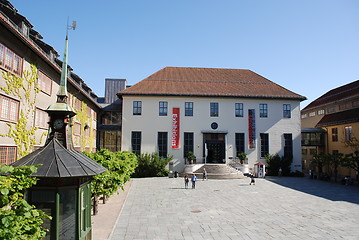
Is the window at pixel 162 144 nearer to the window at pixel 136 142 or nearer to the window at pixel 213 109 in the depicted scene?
the window at pixel 136 142

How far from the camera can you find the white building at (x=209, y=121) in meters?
34.3

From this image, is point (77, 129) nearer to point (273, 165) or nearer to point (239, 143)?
point (239, 143)

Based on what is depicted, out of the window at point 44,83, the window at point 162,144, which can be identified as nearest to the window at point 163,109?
the window at point 162,144

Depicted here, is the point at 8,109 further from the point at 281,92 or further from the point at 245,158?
the point at 281,92

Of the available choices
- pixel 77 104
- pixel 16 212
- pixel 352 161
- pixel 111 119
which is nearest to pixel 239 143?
pixel 352 161

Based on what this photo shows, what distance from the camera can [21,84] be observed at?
15547 mm

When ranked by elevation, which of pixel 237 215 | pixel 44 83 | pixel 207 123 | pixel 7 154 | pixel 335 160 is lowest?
pixel 237 215

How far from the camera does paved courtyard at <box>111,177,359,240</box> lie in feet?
37.1

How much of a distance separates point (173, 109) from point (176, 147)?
4.94 m

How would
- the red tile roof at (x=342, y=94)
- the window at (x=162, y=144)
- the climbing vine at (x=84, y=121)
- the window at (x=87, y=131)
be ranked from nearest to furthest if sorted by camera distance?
the climbing vine at (x=84, y=121), the window at (x=87, y=131), the window at (x=162, y=144), the red tile roof at (x=342, y=94)

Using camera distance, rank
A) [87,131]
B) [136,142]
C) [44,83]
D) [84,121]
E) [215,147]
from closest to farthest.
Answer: [44,83] < [84,121] < [87,131] < [136,142] < [215,147]

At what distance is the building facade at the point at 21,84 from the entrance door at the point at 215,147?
2022 cm

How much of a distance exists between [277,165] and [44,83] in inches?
1117

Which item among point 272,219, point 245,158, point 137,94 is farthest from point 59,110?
point 245,158
